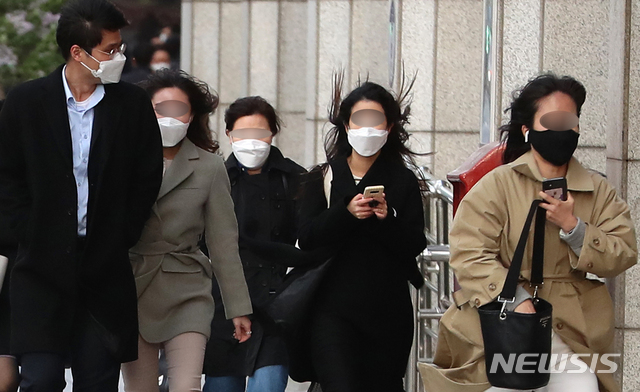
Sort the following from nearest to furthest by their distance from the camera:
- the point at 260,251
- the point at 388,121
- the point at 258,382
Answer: the point at 388,121 → the point at 258,382 → the point at 260,251

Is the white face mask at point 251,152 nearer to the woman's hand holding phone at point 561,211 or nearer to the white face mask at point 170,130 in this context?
the white face mask at point 170,130

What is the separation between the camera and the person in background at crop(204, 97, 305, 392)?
569 centimetres

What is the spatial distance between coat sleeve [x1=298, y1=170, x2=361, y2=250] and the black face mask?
88cm

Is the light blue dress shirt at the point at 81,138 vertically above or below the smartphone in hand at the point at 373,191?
above

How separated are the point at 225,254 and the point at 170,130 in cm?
58

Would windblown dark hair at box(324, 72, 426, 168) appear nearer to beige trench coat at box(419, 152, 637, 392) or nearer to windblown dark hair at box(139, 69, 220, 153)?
windblown dark hair at box(139, 69, 220, 153)

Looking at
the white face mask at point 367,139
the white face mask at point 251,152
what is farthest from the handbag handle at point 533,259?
the white face mask at point 251,152

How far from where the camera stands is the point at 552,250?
4379 millimetres

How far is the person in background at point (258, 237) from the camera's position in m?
5.69

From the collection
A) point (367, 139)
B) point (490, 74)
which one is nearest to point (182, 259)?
point (367, 139)

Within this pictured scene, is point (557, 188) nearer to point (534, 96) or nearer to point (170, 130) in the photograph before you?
point (534, 96)

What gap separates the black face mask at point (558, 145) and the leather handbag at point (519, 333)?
0.71 ft

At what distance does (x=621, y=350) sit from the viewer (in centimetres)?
551

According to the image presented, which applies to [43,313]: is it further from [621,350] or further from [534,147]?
[621,350]
